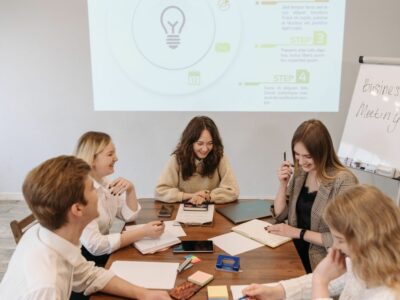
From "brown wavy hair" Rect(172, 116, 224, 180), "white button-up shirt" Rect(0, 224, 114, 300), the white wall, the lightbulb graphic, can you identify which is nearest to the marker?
"white button-up shirt" Rect(0, 224, 114, 300)

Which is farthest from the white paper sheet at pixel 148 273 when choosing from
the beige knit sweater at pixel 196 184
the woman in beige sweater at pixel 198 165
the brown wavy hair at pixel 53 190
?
the woman in beige sweater at pixel 198 165

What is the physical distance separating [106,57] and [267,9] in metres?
1.51

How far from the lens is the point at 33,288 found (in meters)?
1.07

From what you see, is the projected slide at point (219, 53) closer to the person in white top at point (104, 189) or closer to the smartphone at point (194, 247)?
the person in white top at point (104, 189)

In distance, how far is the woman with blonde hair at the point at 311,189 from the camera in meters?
1.79

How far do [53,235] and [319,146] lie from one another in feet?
4.05

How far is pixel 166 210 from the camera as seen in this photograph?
206 cm

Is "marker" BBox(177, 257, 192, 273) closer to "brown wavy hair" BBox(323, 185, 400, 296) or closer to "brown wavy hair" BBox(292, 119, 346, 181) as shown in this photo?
"brown wavy hair" BBox(323, 185, 400, 296)

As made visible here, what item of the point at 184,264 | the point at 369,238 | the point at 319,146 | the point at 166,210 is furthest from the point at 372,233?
the point at 166,210

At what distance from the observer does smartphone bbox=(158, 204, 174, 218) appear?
2005 millimetres

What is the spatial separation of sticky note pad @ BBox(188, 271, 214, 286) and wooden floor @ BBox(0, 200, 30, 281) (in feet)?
6.07

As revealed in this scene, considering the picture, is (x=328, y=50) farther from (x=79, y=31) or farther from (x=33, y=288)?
(x=33, y=288)

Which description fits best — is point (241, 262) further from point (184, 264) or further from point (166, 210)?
point (166, 210)

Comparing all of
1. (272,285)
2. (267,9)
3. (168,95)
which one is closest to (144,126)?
(168,95)
